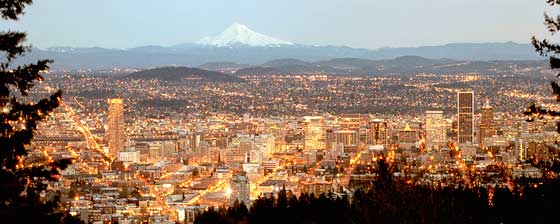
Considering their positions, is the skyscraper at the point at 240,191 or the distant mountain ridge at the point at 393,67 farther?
the distant mountain ridge at the point at 393,67

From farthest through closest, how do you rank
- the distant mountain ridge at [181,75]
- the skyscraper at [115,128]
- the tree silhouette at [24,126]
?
the distant mountain ridge at [181,75], the skyscraper at [115,128], the tree silhouette at [24,126]

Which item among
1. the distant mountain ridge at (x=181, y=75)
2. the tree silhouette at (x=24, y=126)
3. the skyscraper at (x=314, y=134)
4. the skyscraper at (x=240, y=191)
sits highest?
the tree silhouette at (x=24, y=126)

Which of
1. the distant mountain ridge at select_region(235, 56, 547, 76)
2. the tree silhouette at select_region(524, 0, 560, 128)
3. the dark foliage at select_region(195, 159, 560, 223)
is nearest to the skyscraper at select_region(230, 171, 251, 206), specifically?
the dark foliage at select_region(195, 159, 560, 223)

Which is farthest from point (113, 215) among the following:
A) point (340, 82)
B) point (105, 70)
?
point (105, 70)

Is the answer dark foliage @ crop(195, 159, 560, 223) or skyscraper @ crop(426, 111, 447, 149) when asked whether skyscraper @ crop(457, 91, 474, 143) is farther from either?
dark foliage @ crop(195, 159, 560, 223)

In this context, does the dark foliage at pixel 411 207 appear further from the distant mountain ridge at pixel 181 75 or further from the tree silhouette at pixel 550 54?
the distant mountain ridge at pixel 181 75

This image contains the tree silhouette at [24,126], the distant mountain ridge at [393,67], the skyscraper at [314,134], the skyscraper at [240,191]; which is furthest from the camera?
the distant mountain ridge at [393,67]

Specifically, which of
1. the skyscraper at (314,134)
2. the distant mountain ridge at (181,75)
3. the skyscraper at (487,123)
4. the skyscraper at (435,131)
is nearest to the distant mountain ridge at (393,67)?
the distant mountain ridge at (181,75)
